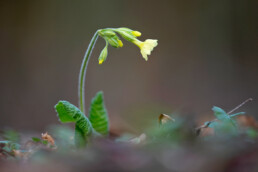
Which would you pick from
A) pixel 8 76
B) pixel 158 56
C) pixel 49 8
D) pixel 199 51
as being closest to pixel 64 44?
pixel 49 8

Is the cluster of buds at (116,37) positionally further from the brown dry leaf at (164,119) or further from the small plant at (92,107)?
the brown dry leaf at (164,119)

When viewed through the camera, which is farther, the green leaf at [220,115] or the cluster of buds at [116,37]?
the cluster of buds at [116,37]

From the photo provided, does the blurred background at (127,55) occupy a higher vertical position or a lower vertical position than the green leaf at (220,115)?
higher

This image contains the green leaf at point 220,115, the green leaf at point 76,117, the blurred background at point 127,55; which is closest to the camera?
the green leaf at point 220,115

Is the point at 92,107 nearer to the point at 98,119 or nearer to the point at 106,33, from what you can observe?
the point at 98,119

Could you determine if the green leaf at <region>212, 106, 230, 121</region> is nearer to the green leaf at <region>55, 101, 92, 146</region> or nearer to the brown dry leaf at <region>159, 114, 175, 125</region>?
the brown dry leaf at <region>159, 114, 175, 125</region>

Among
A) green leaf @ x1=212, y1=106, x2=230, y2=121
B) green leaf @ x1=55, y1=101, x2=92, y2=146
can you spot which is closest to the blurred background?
green leaf @ x1=55, y1=101, x2=92, y2=146

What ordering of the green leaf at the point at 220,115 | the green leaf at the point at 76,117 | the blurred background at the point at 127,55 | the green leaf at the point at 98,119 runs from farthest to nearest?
the blurred background at the point at 127,55
the green leaf at the point at 98,119
the green leaf at the point at 76,117
the green leaf at the point at 220,115

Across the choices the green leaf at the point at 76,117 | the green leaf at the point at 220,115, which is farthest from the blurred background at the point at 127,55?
the green leaf at the point at 220,115

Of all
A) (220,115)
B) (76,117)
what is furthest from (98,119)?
(220,115)
